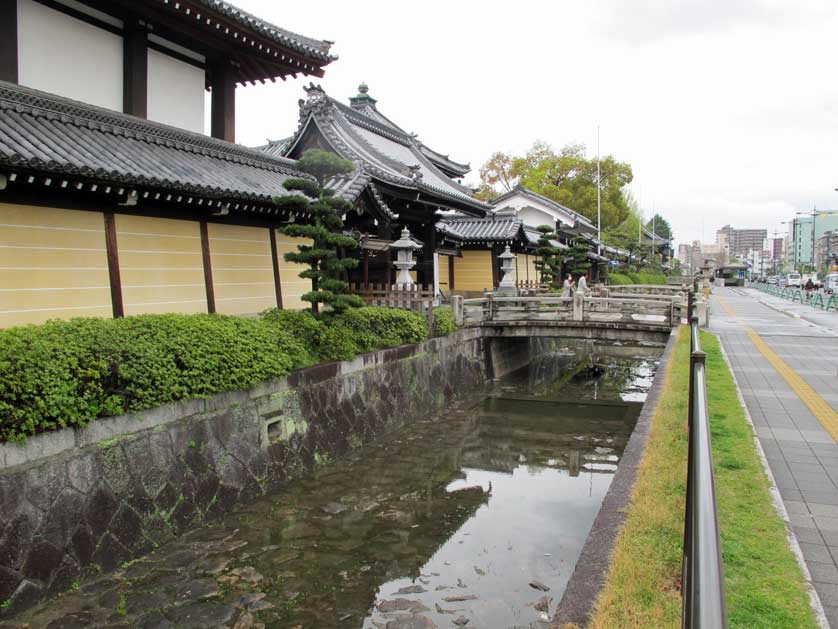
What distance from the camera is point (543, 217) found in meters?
51.6

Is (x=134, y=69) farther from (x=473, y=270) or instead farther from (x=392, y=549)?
(x=473, y=270)

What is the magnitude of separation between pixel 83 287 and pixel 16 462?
167 inches

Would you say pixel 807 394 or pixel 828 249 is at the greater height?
pixel 828 249

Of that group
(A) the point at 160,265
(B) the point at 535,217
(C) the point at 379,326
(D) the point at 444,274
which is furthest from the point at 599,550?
(B) the point at 535,217

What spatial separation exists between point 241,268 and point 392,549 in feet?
24.7

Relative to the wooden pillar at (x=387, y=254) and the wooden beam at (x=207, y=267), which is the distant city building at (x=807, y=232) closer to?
the wooden pillar at (x=387, y=254)

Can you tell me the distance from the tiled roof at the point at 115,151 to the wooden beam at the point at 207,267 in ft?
3.98

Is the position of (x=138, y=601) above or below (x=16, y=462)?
below

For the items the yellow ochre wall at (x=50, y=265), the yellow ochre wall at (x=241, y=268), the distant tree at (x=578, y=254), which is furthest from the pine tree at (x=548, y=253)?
the yellow ochre wall at (x=50, y=265)

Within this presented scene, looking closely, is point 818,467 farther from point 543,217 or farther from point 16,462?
point 543,217

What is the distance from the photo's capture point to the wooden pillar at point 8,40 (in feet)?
34.3

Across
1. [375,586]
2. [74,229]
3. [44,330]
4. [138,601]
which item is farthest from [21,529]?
[74,229]

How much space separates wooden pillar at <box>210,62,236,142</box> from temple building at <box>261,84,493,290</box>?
1.86m

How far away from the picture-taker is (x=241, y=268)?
1358 cm
